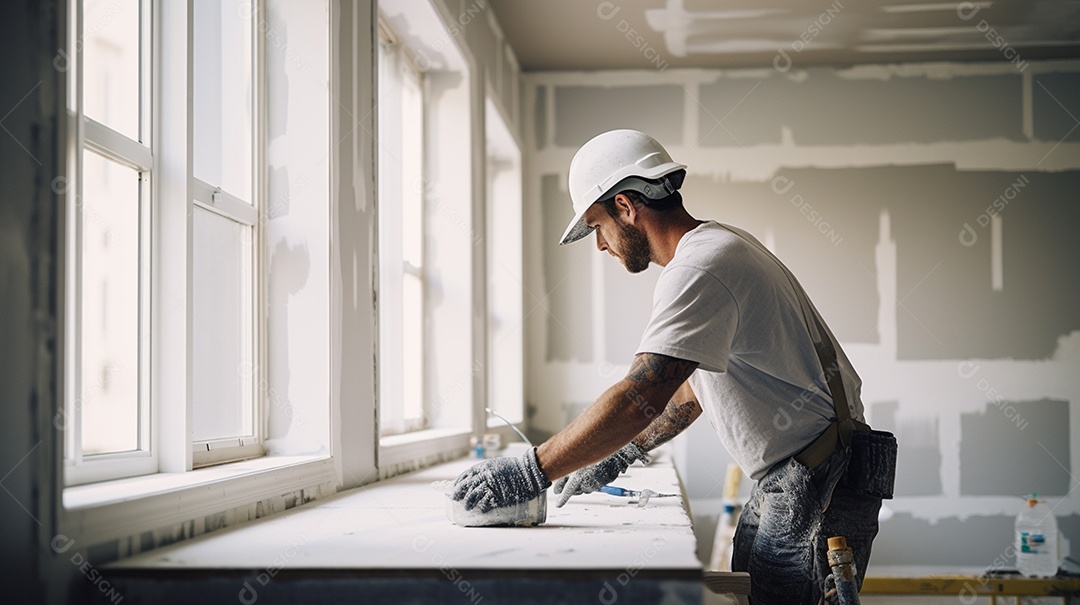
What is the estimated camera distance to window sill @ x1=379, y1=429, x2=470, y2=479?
2893mm

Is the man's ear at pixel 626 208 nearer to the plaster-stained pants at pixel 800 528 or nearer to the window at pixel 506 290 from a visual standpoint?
the plaster-stained pants at pixel 800 528

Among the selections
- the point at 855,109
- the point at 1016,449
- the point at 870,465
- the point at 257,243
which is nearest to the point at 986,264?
the point at 1016,449

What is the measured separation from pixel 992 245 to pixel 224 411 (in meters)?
4.81

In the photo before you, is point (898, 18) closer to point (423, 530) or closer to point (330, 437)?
point (330, 437)

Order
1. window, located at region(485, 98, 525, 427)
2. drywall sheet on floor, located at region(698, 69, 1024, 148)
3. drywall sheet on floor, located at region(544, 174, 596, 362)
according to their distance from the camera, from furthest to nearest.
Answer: drywall sheet on floor, located at region(544, 174, 596, 362) < drywall sheet on floor, located at region(698, 69, 1024, 148) < window, located at region(485, 98, 525, 427)

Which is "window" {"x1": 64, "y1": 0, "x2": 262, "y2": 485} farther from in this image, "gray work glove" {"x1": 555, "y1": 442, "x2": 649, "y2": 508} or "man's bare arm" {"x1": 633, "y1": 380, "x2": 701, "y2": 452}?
"man's bare arm" {"x1": 633, "y1": 380, "x2": 701, "y2": 452}

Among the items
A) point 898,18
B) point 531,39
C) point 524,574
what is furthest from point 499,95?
point 524,574

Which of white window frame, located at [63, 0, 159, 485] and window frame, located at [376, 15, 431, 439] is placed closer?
white window frame, located at [63, 0, 159, 485]

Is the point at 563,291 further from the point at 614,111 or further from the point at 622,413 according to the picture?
the point at 622,413

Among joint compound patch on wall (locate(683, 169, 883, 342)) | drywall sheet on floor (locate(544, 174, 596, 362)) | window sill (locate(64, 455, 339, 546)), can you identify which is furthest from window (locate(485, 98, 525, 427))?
window sill (locate(64, 455, 339, 546))

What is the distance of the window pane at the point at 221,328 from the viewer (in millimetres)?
2047

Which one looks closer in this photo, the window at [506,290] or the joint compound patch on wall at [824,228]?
the window at [506,290]

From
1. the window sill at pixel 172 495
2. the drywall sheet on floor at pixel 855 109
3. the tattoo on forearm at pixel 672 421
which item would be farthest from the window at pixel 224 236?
the drywall sheet on floor at pixel 855 109

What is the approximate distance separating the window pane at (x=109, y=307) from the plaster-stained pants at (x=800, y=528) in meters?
1.28
